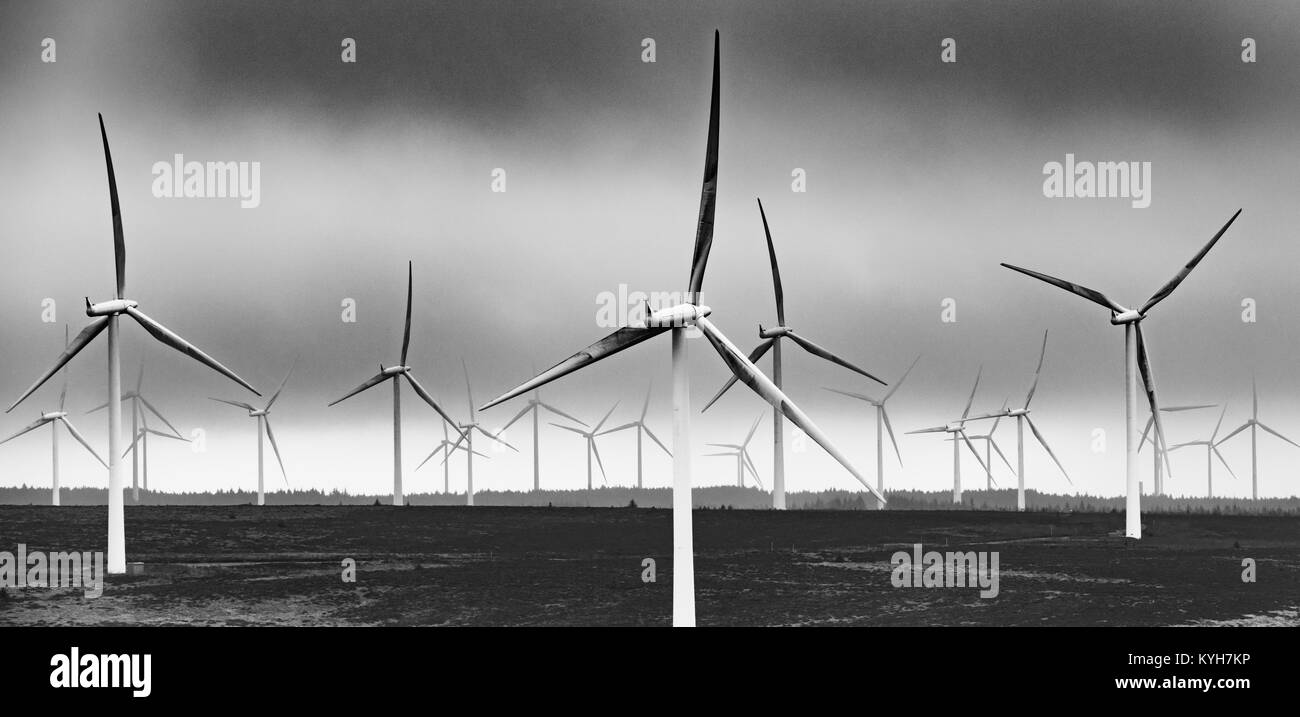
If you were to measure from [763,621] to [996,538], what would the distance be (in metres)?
70.1

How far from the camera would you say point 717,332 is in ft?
132

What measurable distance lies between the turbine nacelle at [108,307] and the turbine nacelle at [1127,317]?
221 feet

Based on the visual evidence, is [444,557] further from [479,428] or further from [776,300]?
[479,428]

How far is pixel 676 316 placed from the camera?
130 feet

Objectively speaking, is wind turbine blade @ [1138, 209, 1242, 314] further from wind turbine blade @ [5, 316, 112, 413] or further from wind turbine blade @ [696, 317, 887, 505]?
wind turbine blade @ [5, 316, 112, 413]

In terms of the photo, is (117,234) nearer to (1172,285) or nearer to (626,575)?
(626,575)

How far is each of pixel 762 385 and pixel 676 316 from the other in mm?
4040

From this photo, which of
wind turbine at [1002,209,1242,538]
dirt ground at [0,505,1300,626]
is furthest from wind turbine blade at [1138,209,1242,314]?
dirt ground at [0,505,1300,626]

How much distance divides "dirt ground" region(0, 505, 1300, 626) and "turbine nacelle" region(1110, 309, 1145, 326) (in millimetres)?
17953

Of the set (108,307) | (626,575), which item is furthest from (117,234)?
(626,575)

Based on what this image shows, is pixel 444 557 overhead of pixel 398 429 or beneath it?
beneath

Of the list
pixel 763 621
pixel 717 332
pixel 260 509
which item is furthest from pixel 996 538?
pixel 260 509

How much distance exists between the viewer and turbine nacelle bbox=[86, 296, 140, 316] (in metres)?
61.8
